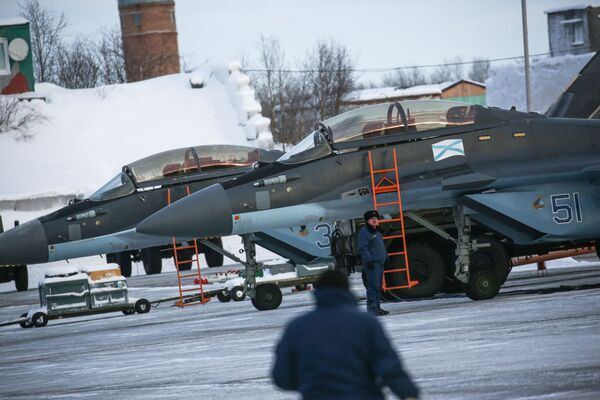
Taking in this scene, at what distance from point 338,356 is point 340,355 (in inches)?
0.4

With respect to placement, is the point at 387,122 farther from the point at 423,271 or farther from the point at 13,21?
the point at 13,21

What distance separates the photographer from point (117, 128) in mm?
48531

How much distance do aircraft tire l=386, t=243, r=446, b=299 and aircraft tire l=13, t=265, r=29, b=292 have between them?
16791 mm

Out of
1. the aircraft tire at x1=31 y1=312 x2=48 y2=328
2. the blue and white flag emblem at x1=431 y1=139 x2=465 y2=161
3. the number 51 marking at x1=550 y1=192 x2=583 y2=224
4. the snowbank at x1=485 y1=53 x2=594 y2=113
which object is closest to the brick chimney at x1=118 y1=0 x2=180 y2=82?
the snowbank at x1=485 y1=53 x2=594 y2=113

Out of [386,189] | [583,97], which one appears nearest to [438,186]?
[386,189]

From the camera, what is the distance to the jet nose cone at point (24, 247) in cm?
1939

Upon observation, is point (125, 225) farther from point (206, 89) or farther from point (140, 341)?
point (206, 89)

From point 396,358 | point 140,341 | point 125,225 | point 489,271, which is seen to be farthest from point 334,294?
point 125,225

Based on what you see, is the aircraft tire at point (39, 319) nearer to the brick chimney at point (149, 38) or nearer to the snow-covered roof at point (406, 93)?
the brick chimney at point (149, 38)

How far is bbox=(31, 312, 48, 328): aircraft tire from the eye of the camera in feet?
67.6

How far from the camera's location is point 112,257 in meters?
29.5

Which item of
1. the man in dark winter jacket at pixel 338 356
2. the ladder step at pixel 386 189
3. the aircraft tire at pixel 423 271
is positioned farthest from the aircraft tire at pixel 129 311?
the man in dark winter jacket at pixel 338 356

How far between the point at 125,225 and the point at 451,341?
9176 mm

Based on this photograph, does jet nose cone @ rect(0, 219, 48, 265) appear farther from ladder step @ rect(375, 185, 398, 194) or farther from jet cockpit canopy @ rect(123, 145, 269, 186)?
ladder step @ rect(375, 185, 398, 194)
